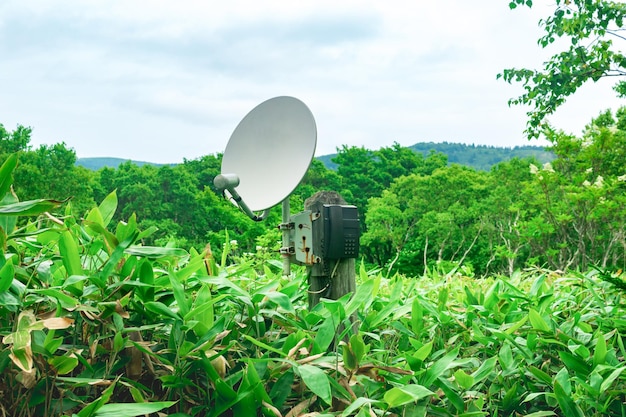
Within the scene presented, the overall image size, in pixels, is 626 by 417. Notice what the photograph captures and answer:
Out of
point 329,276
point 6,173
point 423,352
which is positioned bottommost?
point 423,352

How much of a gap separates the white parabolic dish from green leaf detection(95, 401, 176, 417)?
5.75 ft

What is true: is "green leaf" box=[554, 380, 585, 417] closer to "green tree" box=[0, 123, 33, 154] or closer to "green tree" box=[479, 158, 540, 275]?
"green tree" box=[479, 158, 540, 275]

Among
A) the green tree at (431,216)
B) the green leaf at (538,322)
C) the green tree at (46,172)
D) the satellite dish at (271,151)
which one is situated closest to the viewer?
the green leaf at (538,322)

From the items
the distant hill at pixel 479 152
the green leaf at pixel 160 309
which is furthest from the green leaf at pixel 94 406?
the distant hill at pixel 479 152

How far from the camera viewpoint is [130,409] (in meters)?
1.43

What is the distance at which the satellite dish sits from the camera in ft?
10.6

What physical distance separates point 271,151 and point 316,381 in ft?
6.74

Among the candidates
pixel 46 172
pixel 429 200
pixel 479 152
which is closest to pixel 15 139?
pixel 46 172

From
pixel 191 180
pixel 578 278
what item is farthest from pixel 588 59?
pixel 191 180

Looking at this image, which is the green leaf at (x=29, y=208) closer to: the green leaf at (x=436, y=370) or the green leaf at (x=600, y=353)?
the green leaf at (x=436, y=370)

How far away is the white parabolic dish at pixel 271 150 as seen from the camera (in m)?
3.23

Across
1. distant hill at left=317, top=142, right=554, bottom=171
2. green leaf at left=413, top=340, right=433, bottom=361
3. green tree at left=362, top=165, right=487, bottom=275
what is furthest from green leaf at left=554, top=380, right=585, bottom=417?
distant hill at left=317, top=142, right=554, bottom=171

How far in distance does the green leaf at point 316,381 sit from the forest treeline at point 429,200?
14383 mm

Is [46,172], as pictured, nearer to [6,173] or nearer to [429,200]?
[429,200]
